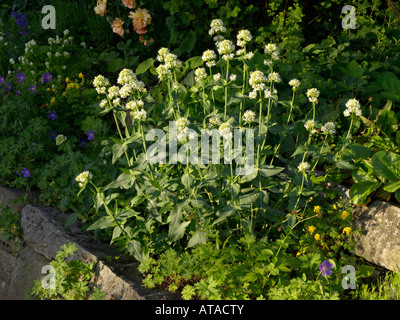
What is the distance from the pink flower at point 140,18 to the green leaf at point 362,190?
9.15ft

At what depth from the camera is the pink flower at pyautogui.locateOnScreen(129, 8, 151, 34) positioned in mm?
4711

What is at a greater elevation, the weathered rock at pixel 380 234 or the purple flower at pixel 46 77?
the purple flower at pixel 46 77

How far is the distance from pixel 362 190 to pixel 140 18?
2884 mm

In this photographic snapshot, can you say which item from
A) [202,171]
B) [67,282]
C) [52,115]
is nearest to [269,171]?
[202,171]

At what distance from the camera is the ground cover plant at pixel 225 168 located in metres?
2.66

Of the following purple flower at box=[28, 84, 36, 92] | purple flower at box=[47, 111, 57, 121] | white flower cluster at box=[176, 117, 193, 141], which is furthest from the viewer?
purple flower at box=[28, 84, 36, 92]

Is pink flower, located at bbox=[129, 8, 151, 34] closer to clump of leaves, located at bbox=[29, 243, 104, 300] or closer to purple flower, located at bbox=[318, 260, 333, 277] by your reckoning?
clump of leaves, located at bbox=[29, 243, 104, 300]

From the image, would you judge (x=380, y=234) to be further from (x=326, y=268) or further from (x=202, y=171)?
(x=202, y=171)

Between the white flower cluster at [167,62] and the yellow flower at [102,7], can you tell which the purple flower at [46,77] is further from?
the white flower cluster at [167,62]

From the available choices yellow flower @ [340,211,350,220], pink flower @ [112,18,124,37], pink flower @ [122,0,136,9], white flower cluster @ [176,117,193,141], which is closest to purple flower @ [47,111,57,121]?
pink flower @ [112,18,124,37]

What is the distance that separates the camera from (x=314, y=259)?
8.79 feet

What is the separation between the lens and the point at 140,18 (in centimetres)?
471

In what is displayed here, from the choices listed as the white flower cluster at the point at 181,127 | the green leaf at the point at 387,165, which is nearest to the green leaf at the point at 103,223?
the white flower cluster at the point at 181,127

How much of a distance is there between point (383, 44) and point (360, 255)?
8.23 feet
